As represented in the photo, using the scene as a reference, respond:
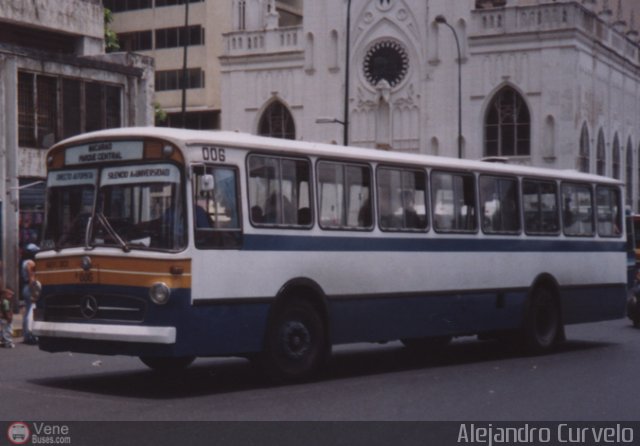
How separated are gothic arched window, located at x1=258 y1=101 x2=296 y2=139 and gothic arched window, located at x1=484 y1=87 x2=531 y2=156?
12775 millimetres

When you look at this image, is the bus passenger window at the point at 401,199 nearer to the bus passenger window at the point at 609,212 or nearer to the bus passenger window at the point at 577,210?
the bus passenger window at the point at 577,210

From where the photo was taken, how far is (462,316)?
16.9 metres

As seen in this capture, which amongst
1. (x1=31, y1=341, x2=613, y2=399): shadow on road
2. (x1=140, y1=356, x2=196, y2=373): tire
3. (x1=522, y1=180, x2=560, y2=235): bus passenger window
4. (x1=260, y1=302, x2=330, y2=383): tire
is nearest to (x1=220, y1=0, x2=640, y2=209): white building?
(x1=522, y1=180, x2=560, y2=235): bus passenger window

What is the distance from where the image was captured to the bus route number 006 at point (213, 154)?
1298 centimetres

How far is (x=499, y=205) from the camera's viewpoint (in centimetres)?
1773

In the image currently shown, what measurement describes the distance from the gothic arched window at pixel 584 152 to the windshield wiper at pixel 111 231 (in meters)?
54.2

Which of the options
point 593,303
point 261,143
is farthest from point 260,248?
point 593,303

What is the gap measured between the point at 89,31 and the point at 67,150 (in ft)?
65.2

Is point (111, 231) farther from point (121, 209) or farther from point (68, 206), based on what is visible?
point (68, 206)

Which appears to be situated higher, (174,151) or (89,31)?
(89,31)

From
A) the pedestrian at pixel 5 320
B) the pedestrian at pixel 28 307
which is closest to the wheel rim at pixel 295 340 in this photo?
the pedestrian at pixel 28 307

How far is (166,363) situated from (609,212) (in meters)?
8.97

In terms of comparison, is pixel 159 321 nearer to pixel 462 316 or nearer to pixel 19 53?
pixel 462 316
